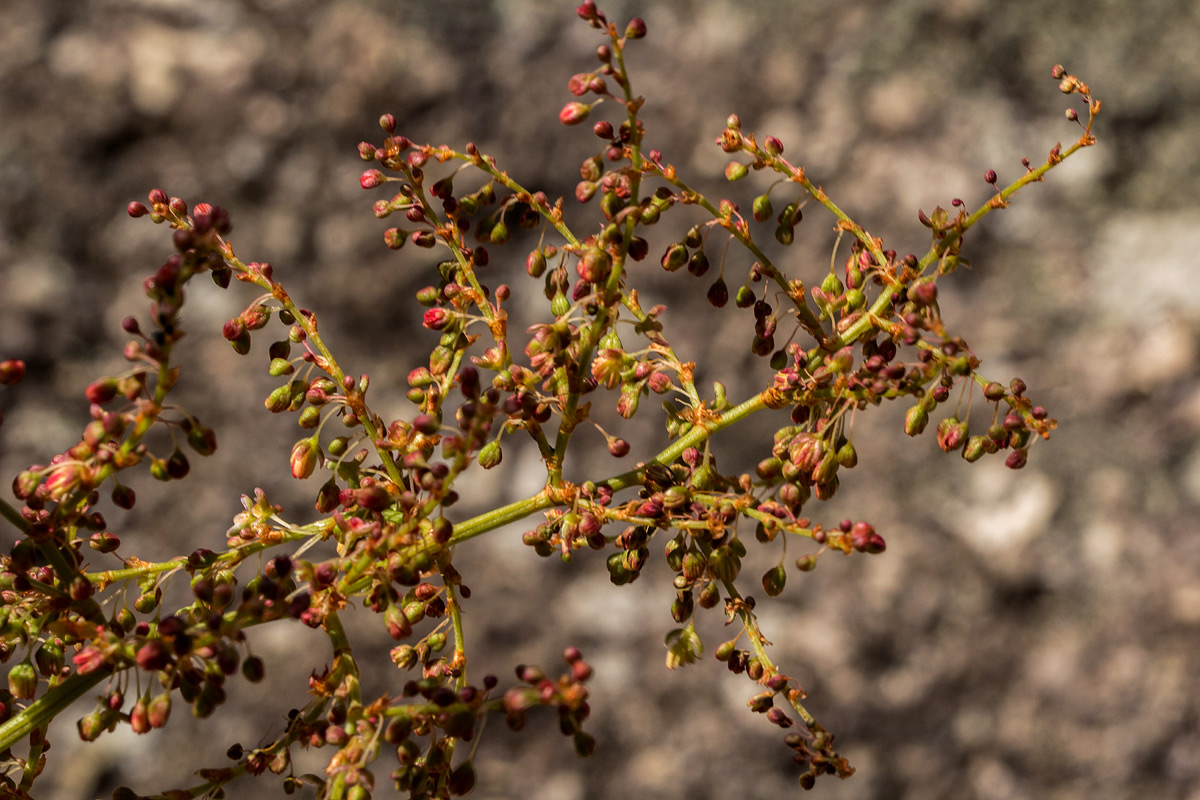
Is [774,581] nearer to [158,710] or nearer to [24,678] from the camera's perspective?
[158,710]

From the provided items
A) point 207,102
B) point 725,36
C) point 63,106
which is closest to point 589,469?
point 725,36

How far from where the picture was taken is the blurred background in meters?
2.10

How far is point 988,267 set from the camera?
86.7 inches

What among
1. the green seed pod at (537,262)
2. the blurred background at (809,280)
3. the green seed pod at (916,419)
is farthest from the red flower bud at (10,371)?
the blurred background at (809,280)

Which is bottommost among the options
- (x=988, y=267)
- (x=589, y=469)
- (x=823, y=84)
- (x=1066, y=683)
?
(x=1066, y=683)

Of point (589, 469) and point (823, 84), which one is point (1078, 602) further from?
point (823, 84)

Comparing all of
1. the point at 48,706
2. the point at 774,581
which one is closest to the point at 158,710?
the point at 48,706

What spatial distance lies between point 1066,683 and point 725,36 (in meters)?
1.67

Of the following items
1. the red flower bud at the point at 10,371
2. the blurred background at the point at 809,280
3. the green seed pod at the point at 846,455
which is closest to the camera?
the red flower bud at the point at 10,371

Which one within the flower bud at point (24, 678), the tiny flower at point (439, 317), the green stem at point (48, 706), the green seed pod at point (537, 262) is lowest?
the green stem at point (48, 706)

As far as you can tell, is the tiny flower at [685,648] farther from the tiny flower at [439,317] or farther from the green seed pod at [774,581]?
the tiny flower at [439,317]

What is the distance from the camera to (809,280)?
218 cm

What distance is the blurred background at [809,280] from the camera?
2.10 m

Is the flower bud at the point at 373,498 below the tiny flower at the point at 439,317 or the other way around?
below
